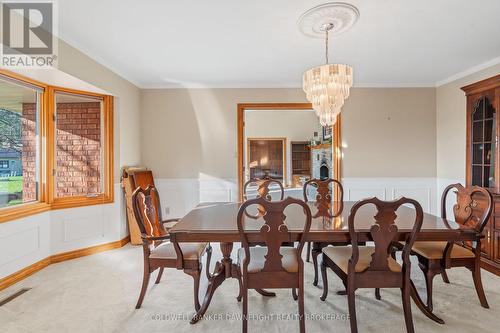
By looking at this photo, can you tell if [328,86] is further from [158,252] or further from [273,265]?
[158,252]

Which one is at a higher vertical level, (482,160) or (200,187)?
(482,160)

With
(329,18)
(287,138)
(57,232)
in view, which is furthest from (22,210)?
(287,138)

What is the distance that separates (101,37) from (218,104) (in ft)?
6.54

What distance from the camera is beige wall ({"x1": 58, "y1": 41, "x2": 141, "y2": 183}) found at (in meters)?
2.86

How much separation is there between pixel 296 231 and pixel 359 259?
1.98 feet

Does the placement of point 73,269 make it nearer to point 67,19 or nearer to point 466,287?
point 67,19

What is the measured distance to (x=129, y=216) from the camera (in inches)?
154

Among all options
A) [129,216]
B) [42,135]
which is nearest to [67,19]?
[42,135]

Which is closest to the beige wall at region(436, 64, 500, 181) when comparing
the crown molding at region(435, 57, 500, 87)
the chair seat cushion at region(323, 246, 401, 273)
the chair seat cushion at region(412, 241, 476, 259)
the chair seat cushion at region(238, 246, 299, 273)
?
the crown molding at region(435, 57, 500, 87)

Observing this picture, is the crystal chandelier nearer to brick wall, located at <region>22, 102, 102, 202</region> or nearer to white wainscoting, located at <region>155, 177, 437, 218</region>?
→ white wainscoting, located at <region>155, 177, 437, 218</region>

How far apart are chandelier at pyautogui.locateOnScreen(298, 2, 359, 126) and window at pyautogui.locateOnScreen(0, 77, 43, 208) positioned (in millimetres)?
2966

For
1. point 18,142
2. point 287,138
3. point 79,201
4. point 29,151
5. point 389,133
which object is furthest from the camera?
point 287,138

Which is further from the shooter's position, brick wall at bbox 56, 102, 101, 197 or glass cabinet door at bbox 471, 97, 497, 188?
brick wall at bbox 56, 102, 101, 197

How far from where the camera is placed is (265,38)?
9.00ft
